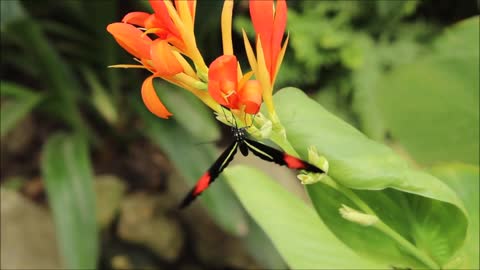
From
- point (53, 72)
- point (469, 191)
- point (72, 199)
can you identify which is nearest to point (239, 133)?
point (469, 191)

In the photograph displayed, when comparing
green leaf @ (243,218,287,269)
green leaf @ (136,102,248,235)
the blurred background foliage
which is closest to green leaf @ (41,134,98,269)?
the blurred background foliage

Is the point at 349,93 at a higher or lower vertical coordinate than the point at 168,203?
higher

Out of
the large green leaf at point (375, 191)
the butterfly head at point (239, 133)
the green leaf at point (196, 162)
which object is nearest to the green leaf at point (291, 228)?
the large green leaf at point (375, 191)

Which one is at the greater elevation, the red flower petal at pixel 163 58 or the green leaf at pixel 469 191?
the red flower petal at pixel 163 58

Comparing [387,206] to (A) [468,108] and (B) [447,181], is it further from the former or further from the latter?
(A) [468,108]

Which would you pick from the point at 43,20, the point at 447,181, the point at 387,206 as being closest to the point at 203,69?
the point at 387,206

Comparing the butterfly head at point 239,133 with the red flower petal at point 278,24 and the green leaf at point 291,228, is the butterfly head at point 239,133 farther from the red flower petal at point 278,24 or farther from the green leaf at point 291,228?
the green leaf at point 291,228

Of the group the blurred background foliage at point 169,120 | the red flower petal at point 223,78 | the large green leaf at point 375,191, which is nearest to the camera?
the red flower petal at point 223,78

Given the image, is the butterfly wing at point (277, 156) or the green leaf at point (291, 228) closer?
the butterfly wing at point (277, 156)

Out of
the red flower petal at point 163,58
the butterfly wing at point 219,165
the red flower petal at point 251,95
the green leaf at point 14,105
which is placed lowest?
the green leaf at point 14,105
